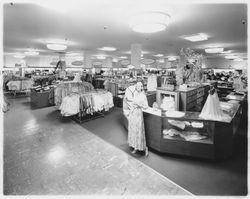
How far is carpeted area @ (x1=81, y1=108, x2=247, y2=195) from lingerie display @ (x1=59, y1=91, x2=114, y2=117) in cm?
183

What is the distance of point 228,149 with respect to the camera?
2.99 meters

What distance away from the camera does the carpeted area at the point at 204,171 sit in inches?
91.2

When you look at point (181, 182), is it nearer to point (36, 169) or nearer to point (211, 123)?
point (211, 123)

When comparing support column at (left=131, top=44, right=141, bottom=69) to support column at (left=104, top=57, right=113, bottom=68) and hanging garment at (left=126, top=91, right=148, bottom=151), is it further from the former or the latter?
support column at (left=104, top=57, right=113, bottom=68)

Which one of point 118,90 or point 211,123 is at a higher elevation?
point 118,90

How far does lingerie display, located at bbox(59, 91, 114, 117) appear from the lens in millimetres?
5020

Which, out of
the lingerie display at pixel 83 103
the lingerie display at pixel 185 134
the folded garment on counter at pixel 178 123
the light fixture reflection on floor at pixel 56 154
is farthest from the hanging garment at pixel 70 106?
the folded garment on counter at pixel 178 123

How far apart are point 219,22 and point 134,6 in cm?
331

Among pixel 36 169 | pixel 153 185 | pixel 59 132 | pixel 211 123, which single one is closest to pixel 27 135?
pixel 59 132

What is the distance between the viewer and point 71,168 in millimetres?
2793

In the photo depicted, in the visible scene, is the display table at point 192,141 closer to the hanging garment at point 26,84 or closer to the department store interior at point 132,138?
the department store interior at point 132,138

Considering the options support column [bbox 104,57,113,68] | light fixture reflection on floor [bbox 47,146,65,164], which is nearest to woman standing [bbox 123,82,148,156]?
light fixture reflection on floor [bbox 47,146,65,164]

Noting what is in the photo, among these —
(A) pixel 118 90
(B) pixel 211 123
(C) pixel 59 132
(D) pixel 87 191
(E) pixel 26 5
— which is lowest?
(D) pixel 87 191

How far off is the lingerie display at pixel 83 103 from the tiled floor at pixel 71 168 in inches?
32.2
